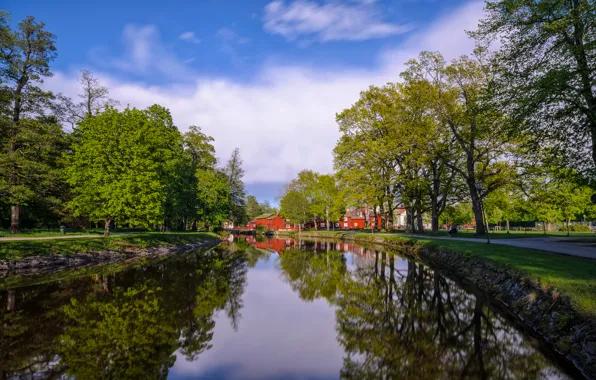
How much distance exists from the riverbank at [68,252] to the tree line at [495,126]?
77.7 feet

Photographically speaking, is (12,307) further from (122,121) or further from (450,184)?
(450,184)

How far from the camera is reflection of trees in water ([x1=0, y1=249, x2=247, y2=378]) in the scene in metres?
5.92

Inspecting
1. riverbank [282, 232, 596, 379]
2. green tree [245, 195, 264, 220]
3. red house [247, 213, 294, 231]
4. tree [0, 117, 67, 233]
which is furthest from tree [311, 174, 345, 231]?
green tree [245, 195, 264, 220]

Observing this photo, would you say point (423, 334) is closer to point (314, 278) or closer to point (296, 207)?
point (314, 278)

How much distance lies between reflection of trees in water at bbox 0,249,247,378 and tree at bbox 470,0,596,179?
1557cm

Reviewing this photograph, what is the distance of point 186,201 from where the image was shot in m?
43.4

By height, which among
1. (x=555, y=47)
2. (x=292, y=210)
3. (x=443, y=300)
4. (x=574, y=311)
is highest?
(x=555, y=47)

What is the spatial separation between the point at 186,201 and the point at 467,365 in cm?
4155

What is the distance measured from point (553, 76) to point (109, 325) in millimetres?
18072

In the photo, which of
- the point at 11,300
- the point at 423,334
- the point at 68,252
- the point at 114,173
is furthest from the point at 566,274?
the point at 114,173

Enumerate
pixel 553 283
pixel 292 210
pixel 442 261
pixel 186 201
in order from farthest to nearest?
pixel 292 210 < pixel 186 201 < pixel 442 261 < pixel 553 283

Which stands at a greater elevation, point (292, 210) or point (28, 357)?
point (292, 210)

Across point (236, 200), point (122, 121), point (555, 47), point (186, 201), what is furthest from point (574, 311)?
point (236, 200)

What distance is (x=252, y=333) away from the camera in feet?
27.3
